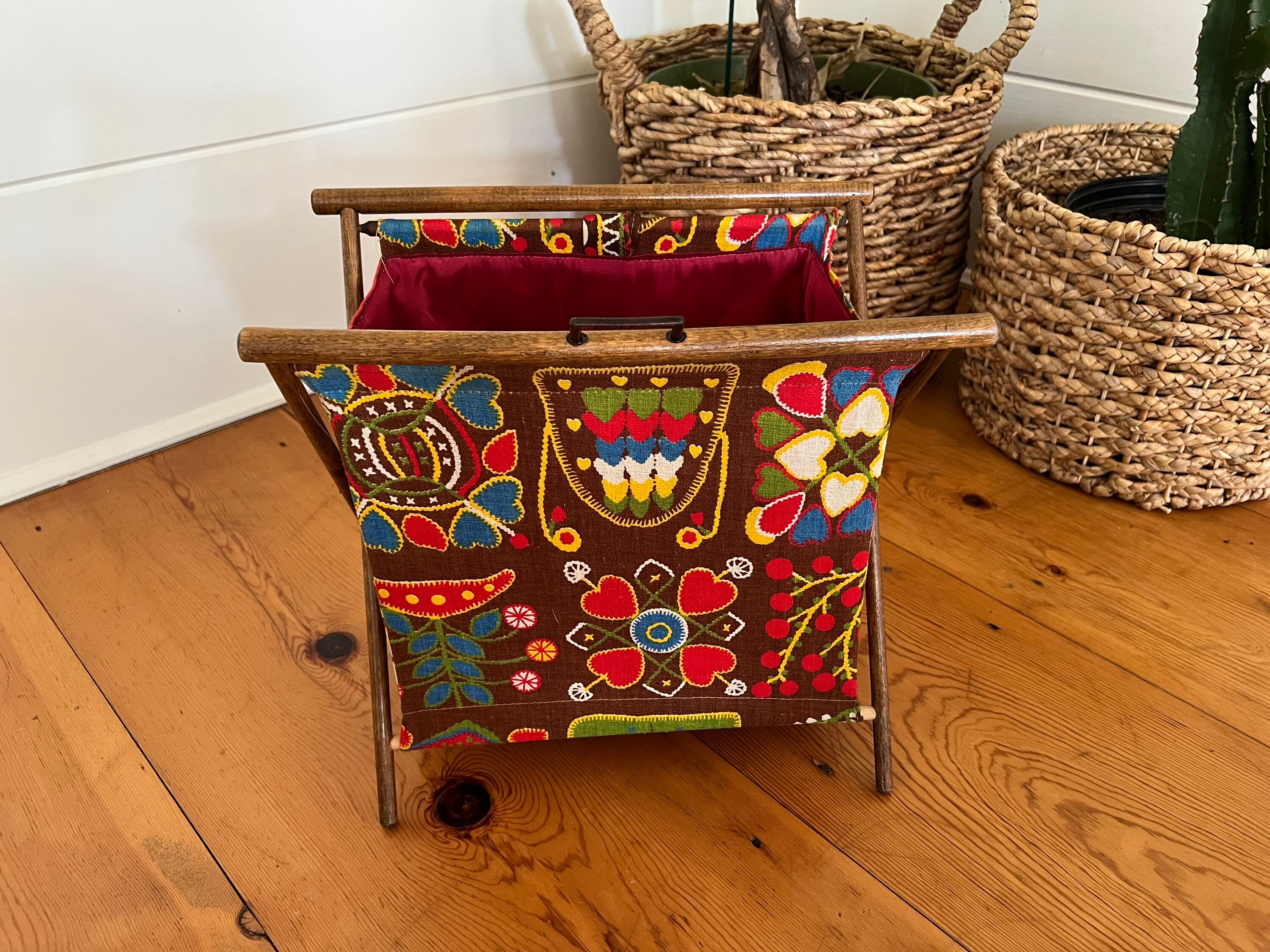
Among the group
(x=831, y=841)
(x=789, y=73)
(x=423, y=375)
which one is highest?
(x=789, y=73)

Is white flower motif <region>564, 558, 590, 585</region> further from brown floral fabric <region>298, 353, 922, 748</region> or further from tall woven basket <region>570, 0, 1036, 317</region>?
tall woven basket <region>570, 0, 1036, 317</region>

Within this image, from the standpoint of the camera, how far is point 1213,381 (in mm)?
1062

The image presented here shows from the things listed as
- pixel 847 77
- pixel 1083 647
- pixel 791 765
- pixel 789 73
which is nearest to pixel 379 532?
pixel 791 765

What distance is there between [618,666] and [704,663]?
0.07m

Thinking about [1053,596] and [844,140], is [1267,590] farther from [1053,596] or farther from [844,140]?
[844,140]

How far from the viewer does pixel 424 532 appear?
70cm

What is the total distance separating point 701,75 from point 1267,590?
991 mm

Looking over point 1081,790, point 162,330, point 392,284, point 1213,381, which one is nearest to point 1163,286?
point 1213,381

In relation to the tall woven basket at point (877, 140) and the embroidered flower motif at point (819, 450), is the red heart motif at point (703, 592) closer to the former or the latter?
the embroidered flower motif at point (819, 450)

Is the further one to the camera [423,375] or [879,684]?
[879,684]

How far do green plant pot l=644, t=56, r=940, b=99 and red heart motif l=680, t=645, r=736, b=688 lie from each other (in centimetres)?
86

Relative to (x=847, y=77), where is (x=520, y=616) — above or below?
below

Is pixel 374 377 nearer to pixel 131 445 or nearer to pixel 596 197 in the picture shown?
pixel 596 197

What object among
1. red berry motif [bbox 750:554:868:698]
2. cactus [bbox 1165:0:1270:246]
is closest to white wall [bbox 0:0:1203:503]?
cactus [bbox 1165:0:1270:246]
